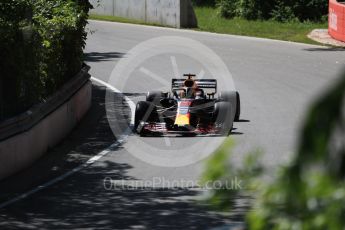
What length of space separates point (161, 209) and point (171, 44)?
22.6 meters

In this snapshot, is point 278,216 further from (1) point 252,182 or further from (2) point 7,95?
(2) point 7,95

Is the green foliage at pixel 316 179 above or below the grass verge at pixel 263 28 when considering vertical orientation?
above

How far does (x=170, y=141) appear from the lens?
50.5 ft

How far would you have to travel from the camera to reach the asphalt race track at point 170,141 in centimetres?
988

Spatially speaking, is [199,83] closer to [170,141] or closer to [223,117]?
[223,117]

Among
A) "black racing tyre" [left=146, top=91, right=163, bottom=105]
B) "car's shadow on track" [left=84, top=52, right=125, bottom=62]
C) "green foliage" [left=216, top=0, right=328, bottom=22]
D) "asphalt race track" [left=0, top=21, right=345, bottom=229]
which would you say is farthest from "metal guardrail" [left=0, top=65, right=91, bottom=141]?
"green foliage" [left=216, top=0, right=328, bottom=22]

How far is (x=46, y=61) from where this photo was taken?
51.8 ft

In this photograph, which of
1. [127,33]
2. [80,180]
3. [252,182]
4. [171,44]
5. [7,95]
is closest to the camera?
[252,182]

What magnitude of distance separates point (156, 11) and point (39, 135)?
27.1 meters

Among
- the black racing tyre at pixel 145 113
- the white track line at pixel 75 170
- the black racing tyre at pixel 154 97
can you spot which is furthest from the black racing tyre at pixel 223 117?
the white track line at pixel 75 170

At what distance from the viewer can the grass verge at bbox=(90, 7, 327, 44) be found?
35.3 meters

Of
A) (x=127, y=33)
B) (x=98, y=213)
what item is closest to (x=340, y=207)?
(x=98, y=213)

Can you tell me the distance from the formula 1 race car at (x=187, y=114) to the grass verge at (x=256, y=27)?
1742 centimetres

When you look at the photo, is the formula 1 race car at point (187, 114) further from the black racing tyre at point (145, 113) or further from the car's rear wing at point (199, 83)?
the car's rear wing at point (199, 83)
